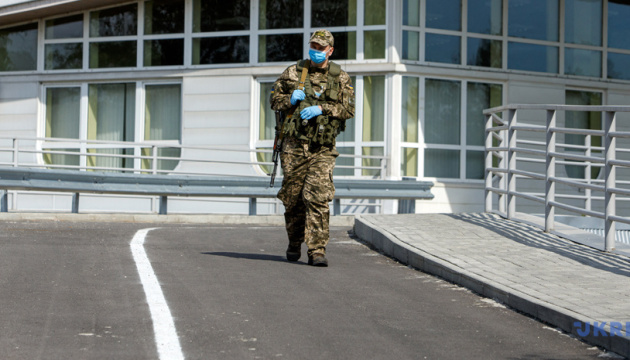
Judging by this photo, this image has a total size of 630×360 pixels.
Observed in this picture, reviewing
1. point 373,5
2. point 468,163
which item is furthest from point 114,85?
point 468,163

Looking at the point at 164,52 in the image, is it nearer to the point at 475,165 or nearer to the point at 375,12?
the point at 375,12

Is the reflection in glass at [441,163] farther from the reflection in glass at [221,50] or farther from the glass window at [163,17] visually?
the glass window at [163,17]

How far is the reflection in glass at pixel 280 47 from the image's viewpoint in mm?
20422

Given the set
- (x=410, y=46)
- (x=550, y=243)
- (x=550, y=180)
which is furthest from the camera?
(x=410, y=46)

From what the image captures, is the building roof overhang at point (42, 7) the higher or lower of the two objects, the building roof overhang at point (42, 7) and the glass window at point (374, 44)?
the higher

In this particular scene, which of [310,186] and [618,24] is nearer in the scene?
[310,186]

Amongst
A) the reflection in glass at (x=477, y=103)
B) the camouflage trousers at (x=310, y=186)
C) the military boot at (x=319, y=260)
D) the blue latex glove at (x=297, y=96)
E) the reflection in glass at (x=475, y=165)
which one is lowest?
the military boot at (x=319, y=260)

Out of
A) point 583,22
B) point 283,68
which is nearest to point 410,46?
point 283,68

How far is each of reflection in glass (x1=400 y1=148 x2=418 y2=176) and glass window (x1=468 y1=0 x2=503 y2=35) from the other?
2979 millimetres

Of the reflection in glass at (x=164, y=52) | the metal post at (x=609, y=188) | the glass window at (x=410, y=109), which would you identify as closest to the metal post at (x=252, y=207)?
the glass window at (x=410, y=109)

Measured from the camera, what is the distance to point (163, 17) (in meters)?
21.4

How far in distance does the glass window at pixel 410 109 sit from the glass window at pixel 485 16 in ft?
6.02

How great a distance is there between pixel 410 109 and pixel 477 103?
164 centimetres

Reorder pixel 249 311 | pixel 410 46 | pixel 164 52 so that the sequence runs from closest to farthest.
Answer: pixel 249 311
pixel 410 46
pixel 164 52
